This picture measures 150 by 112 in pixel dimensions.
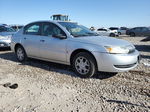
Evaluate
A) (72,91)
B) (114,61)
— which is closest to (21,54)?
(72,91)

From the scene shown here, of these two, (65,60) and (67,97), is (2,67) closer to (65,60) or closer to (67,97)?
(65,60)

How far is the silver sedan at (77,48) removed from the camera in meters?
4.67

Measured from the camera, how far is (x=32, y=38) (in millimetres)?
6398

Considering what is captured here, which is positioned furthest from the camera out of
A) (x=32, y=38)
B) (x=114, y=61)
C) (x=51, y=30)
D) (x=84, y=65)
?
(x=32, y=38)

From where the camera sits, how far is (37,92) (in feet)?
13.7

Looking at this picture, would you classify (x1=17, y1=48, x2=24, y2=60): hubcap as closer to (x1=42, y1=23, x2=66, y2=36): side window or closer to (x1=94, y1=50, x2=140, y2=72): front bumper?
(x1=42, y1=23, x2=66, y2=36): side window

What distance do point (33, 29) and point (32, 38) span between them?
0.37 m

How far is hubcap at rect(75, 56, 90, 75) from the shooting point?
4.99m

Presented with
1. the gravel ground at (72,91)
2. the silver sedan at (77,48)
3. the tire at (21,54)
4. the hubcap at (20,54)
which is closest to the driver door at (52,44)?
the silver sedan at (77,48)

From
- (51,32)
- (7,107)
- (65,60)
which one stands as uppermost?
(51,32)

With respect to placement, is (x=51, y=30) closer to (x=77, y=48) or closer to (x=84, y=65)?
(x=77, y=48)

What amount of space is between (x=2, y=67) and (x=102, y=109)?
437cm

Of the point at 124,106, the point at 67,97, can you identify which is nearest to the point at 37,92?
the point at 67,97

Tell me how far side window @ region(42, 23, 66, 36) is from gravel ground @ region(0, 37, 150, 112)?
1156mm
